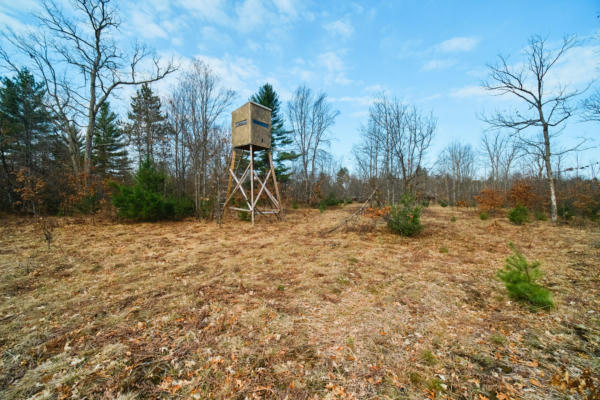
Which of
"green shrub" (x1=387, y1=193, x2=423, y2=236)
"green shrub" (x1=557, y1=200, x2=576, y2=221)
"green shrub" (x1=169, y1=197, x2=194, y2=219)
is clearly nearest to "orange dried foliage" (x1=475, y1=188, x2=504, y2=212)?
"green shrub" (x1=557, y1=200, x2=576, y2=221)

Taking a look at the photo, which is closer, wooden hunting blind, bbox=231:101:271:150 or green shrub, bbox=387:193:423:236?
green shrub, bbox=387:193:423:236

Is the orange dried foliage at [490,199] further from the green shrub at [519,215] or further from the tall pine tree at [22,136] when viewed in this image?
the tall pine tree at [22,136]

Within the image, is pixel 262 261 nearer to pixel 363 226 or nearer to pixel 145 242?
pixel 145 242

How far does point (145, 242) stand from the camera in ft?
21.1

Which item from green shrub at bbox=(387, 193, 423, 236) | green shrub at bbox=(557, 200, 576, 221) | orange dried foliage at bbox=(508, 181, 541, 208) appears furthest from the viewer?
orange dried foliage at bbox=(508, 181, 541, 208)

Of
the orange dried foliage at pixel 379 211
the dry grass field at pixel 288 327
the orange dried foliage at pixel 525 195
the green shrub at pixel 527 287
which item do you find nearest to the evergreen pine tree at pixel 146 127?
the dry grass field at pixel 288 327

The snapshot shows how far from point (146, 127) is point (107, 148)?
821 centimetres

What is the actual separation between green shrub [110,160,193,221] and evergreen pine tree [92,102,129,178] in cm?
1159

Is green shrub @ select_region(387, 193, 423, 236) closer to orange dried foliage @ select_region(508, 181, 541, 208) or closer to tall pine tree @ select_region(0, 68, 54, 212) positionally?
orange dried foliage @ select_region(508, 181, 541, 208)

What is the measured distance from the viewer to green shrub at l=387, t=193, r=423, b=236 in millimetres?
7223

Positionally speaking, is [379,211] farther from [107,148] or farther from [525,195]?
[107,148]

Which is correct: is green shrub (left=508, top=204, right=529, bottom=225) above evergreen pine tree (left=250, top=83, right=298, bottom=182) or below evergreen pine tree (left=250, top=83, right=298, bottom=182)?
below

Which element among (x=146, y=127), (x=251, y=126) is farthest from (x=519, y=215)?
(x=146, y=127)

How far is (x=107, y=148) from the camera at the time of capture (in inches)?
787
